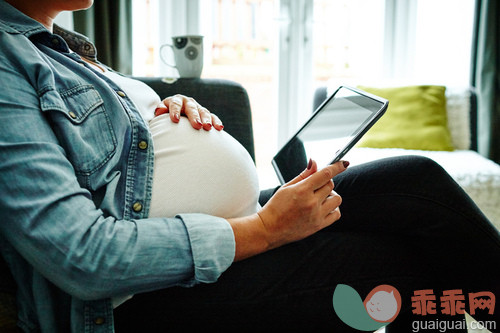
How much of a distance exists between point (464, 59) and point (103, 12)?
2011mm

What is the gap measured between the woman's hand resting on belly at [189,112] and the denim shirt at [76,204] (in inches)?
4.3

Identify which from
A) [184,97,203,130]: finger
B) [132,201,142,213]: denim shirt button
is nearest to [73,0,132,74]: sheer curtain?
[184,97,203,130]: finger

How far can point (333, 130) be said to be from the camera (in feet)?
2.95

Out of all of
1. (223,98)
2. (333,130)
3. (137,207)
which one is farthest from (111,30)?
(137,207)

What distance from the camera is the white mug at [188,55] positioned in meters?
1.62

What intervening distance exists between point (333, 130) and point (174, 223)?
44 centimetres

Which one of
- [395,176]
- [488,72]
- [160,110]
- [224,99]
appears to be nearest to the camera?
[395,176]

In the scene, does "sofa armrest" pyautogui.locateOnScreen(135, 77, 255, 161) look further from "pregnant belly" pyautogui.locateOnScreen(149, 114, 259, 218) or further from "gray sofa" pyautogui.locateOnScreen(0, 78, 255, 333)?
"pregnant belly" pyautogui.locateOnScreen(149, 114, 259, 218)

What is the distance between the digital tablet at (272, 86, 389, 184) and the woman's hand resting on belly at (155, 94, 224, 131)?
21 cm

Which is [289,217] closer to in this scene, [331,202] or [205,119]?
[331,202]

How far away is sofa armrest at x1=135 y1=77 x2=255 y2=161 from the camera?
4.48 feet

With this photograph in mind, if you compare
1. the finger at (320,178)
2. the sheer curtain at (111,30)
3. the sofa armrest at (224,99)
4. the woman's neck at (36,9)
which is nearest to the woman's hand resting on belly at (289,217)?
the finger at (320,178)

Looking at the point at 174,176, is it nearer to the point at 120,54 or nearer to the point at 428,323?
the point at 428,323

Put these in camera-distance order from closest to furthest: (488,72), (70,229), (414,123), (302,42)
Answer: (70,229) → (414,123) → (488,72) → (302,42)
